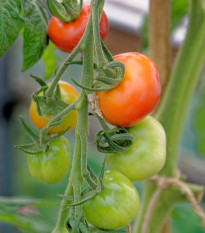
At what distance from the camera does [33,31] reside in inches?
18.7

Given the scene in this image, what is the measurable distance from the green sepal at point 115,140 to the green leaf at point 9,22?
137 millimetres

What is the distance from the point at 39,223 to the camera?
808 millimetres

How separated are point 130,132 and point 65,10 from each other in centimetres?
16

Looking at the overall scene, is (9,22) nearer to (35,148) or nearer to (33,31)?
(33,31)

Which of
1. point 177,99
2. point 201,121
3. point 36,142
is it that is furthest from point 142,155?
point 201,121

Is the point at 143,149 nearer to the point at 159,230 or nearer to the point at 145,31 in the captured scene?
the point at 159,230

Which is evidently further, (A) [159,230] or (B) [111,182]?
(A) [159,230]

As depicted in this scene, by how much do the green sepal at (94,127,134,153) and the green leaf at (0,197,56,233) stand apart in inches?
14.3

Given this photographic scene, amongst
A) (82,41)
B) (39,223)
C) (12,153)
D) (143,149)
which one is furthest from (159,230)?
(12,153)

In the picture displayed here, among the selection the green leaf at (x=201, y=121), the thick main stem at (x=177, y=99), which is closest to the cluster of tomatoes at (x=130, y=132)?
the thick main stem at (x=177, y=99)

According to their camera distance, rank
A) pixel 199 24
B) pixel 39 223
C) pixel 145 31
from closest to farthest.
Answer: pixel 199 24, pixel 39 223, pixel 145 31

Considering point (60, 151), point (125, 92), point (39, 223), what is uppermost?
point (125, 92)

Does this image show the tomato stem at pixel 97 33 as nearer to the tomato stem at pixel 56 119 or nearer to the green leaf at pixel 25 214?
the tomato stem at pixel 56 119

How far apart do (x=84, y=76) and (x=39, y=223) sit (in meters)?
0.49
